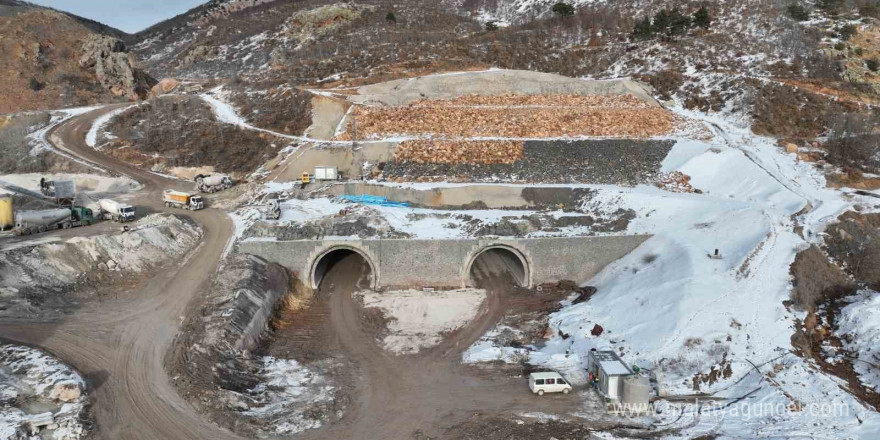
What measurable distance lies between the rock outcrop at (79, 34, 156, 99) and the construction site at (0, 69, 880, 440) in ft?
51.7

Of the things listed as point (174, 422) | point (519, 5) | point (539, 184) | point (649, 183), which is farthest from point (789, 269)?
point (519, 5)

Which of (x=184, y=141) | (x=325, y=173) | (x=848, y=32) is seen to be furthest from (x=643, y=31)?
(x=184, y=141)

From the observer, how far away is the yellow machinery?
3319 centimetres

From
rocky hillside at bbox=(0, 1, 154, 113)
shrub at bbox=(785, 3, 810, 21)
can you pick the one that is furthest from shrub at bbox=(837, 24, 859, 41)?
rocky hillside at bbox=(0, 1, 154, 113)

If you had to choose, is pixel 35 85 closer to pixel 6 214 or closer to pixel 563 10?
pixel 6 214

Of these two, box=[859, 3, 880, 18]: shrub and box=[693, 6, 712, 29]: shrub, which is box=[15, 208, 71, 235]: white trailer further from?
box=[859, 3, 880, 18]: shrub

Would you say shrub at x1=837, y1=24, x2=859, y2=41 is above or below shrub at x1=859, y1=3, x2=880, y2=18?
below

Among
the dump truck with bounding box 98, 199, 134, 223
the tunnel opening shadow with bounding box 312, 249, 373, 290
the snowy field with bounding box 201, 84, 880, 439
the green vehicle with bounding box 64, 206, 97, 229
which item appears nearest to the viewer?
the snowy field with bounding box 201, 84, 880, 439

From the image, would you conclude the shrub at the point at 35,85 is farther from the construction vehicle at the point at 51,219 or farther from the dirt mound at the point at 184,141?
the construction vehicle at the point at 51,219

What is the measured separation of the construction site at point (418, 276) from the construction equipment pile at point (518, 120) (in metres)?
0.27

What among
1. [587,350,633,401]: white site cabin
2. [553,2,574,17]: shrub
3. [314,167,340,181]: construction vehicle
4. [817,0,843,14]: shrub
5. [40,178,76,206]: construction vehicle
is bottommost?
[587,350,633,401]: white site cabin

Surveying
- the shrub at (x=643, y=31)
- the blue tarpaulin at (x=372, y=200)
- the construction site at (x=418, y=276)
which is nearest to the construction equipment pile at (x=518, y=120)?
the construction site at (x=418, y=276)

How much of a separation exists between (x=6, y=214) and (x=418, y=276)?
79.5ft

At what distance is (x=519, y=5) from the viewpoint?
10150cm
